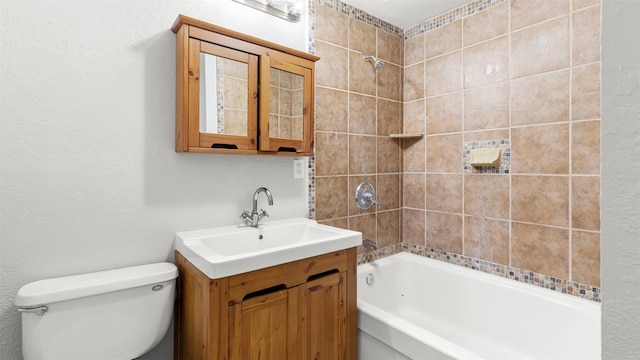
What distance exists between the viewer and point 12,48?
4.06 ft

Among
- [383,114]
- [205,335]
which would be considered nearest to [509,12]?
[383,114]

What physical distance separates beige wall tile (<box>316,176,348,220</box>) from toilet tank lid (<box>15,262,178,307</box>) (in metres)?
1.00

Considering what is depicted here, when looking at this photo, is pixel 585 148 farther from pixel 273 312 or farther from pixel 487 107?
pixel 273 312

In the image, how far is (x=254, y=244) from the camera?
1721 mm

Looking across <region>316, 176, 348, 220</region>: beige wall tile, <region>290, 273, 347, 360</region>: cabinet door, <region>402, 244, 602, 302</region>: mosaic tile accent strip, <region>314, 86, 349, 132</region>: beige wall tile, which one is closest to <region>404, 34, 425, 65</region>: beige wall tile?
<region>314, 86, 349, 132</region>: beige wall tile

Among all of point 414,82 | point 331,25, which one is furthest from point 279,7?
point 414,82

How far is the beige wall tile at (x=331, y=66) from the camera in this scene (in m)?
2.13

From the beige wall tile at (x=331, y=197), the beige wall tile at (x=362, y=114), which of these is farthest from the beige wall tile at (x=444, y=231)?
the beige wall tile at (x=362, y=114)

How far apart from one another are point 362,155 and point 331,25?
0.92 m

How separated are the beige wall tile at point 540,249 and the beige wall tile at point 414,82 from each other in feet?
3.92

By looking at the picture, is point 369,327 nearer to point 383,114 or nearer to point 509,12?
point 383,114

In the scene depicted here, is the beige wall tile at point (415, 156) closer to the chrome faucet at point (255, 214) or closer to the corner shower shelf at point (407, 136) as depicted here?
the corner shower shelf at point (407, 136)

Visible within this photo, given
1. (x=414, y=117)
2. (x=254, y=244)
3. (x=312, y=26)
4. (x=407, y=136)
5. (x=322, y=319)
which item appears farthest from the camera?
(x=414, y=117)

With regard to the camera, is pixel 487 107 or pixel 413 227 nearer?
pixel 487 107
